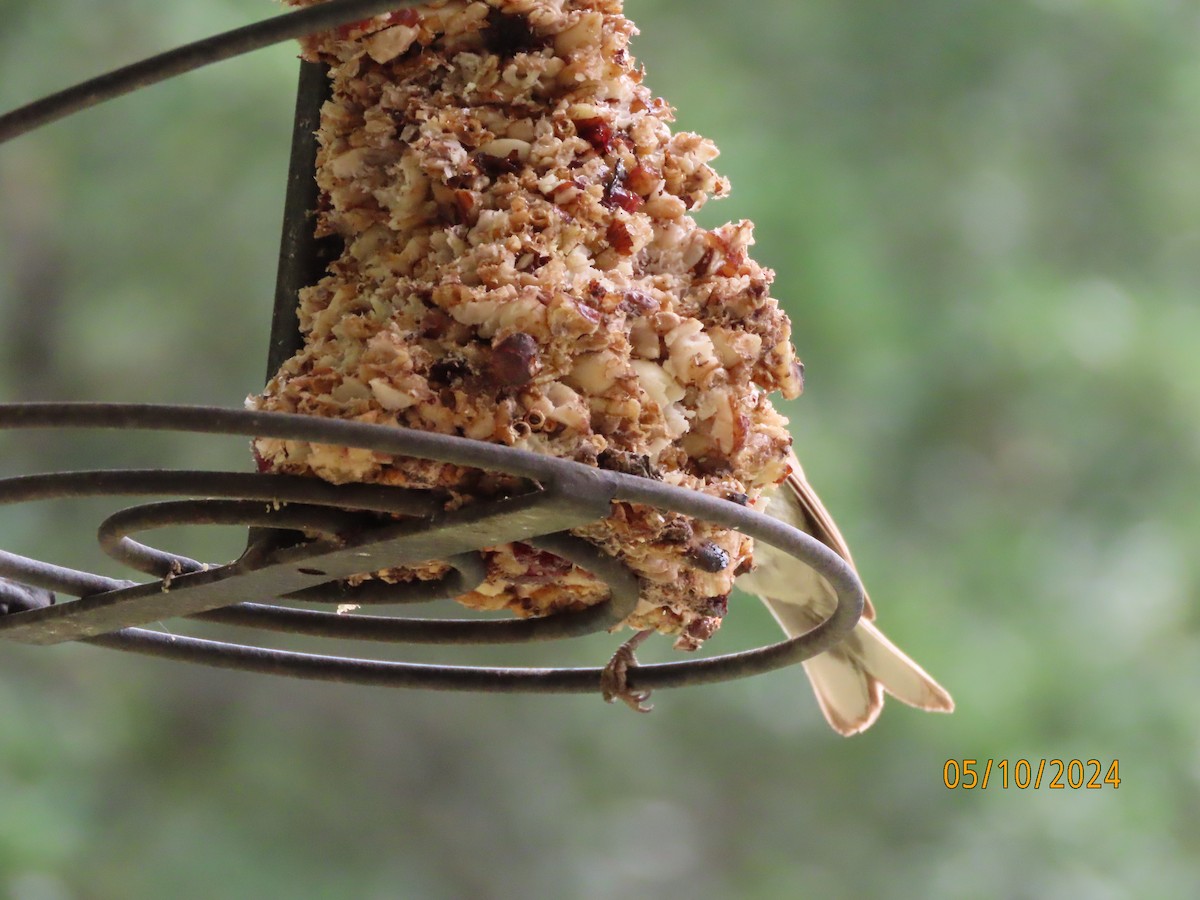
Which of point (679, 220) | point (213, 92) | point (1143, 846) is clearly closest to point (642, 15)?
point (213, 92)

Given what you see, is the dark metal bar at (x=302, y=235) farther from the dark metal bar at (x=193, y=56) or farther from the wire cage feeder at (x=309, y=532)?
the dark metal bar at (x=193, y=56)

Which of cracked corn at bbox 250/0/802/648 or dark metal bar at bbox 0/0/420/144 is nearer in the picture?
dark metal bar at bbox 0/0/420/144

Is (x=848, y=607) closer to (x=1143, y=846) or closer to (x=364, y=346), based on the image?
(x=364, y=346)
